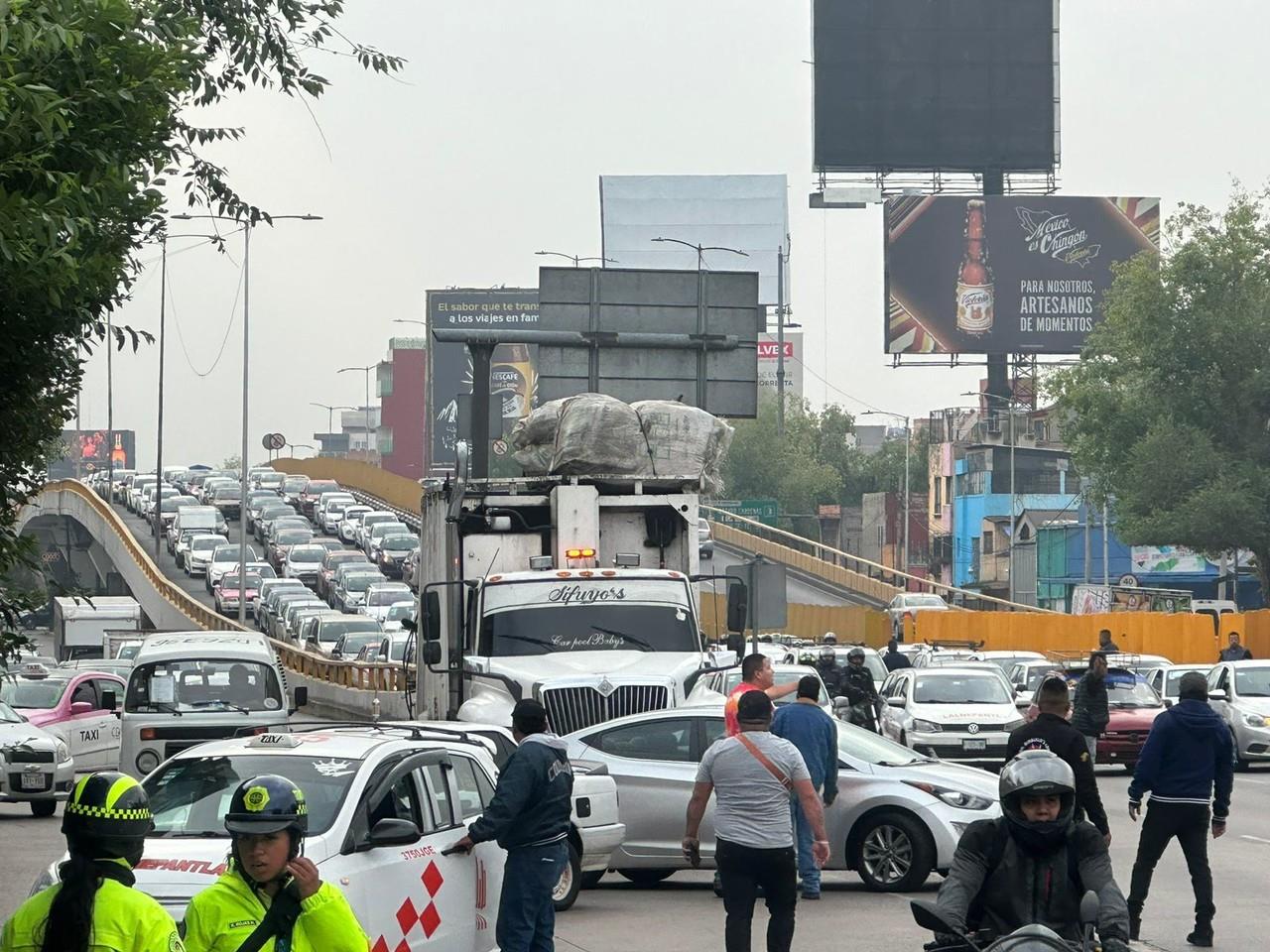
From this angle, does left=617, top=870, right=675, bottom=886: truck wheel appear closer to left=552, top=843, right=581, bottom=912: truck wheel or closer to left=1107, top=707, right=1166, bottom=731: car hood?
left=552, top=843, right=581, bottom=912: truck wheel

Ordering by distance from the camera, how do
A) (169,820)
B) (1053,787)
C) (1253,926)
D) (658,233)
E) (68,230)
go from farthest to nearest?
(658,233), (1253,926), (169,820), (68,230), (1053,787)

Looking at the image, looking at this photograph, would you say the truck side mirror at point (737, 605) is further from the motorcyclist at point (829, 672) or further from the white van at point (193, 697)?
the motorcyclist at point (829, 672)

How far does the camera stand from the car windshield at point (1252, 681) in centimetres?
3117

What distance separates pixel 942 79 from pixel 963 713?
62858mm

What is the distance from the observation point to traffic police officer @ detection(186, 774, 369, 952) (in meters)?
5.92

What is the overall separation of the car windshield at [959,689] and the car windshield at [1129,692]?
156 cm

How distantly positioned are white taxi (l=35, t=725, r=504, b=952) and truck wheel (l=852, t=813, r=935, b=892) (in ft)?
18.4

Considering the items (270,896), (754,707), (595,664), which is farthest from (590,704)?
(270,896)

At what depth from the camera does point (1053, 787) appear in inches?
261

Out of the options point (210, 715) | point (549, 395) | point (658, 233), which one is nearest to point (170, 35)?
point (210, 715)

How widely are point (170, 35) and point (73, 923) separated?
20.3ft

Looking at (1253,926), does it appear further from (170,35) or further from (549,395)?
(549,395)

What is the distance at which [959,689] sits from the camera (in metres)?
29.8

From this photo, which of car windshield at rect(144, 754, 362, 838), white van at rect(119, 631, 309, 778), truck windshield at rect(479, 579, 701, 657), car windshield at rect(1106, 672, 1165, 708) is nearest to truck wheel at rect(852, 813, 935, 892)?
truck windshield at rect(479, 579, 701, 657)
